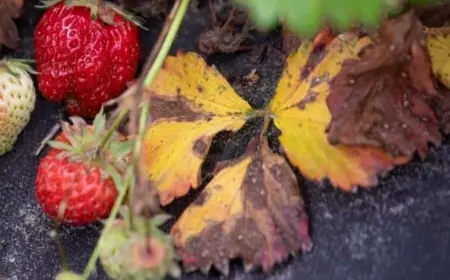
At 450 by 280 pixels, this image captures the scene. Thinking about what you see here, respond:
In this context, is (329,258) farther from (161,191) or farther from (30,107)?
(30,107)

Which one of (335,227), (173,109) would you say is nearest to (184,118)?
(173,109)

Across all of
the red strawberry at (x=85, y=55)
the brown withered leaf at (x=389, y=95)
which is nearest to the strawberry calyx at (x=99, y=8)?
the red strawberry at (x=85, y=55)

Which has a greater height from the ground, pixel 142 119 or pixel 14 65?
pixel 142 119

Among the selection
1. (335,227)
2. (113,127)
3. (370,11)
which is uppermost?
(370,11)

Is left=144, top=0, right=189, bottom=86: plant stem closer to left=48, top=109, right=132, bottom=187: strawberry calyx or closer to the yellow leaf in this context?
left=48, top=109, right=132, bottom=187: strawberry calyx

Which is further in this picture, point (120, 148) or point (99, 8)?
point (99, 8)

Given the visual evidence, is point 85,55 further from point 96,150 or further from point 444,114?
point 444,114

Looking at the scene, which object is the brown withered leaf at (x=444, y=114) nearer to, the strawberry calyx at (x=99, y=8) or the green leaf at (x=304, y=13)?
the green leaf at (x=304, y=13)

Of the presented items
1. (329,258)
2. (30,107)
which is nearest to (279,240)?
(329,258)
